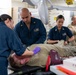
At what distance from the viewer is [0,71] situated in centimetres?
184

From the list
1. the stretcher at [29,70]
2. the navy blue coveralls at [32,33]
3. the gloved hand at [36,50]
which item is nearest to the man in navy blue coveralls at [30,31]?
the navy blue coveralls at [32,33]

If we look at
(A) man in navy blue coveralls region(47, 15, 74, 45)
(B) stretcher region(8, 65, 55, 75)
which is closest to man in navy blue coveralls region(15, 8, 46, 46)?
(A) man in navy blue coveralls region(47, 15, 74, 45)

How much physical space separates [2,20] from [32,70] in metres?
0.69

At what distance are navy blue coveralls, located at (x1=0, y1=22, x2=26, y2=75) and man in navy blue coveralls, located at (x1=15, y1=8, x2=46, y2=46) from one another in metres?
0.88

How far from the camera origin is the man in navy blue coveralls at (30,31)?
9.05 ft

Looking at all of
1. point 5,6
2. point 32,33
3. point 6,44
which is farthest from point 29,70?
point 5,6

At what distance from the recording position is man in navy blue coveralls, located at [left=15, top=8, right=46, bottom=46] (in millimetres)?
2758

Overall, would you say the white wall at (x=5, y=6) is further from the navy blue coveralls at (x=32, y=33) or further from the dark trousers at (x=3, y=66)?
the dark trousers at (x=3, y=66)

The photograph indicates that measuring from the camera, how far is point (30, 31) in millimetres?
2797

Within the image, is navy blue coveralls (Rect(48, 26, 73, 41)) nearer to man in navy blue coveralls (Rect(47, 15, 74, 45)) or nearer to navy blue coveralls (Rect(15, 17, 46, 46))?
man in navy blue coveralls (Rect(47, 15, 74, 45))

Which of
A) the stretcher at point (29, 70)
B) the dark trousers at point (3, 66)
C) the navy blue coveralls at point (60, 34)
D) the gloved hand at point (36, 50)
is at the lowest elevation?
the stretcher at point (29, 70)

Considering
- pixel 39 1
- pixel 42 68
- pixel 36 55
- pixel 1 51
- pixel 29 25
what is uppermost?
pixel 39 1

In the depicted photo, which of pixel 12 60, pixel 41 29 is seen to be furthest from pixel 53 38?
pixel 12 60

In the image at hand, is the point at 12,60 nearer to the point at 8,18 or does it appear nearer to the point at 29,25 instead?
the point at 8,18
